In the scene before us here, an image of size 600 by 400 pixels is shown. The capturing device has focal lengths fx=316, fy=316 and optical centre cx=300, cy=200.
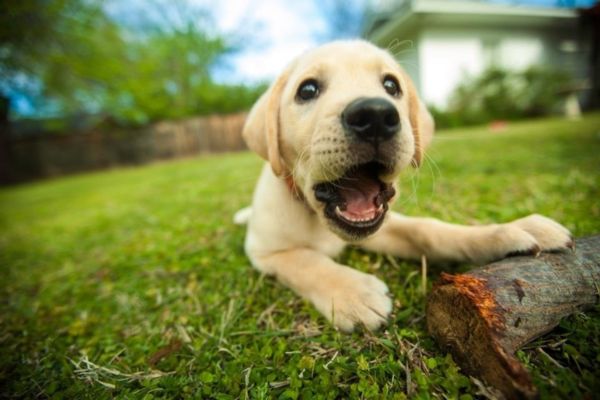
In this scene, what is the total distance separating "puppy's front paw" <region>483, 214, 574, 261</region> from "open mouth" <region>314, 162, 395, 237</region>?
578 mm

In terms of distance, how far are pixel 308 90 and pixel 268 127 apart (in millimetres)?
344

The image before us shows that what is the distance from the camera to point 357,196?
181cm

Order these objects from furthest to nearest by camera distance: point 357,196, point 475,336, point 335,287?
point 357,196
point 335,287
point 475,336

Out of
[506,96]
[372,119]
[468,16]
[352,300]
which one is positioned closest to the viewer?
[372,119]

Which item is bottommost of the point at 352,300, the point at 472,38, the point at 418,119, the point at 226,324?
the point at 226,324

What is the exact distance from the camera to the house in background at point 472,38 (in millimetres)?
15828

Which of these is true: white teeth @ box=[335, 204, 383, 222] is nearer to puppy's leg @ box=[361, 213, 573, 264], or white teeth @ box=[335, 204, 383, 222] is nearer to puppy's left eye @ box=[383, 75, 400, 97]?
puppy's leg @ box=[361, 213, 573, 264]

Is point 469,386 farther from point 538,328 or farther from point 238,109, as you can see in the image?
point 238,109

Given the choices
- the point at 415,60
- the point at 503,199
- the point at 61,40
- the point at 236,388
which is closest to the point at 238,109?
the point at 61,40

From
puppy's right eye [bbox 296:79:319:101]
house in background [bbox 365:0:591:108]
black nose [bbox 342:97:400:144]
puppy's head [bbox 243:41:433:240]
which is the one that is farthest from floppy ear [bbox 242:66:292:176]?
house in background [bbox 365:0:591:108]

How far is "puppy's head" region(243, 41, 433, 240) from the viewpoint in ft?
5.03

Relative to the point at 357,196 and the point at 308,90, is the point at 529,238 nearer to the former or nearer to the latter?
the point at 357,196

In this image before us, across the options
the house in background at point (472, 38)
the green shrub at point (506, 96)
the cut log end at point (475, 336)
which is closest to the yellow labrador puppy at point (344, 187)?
the cut log end at point (475, 336)

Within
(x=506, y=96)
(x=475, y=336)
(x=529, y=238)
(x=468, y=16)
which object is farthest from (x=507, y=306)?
(x=468, y=16)
